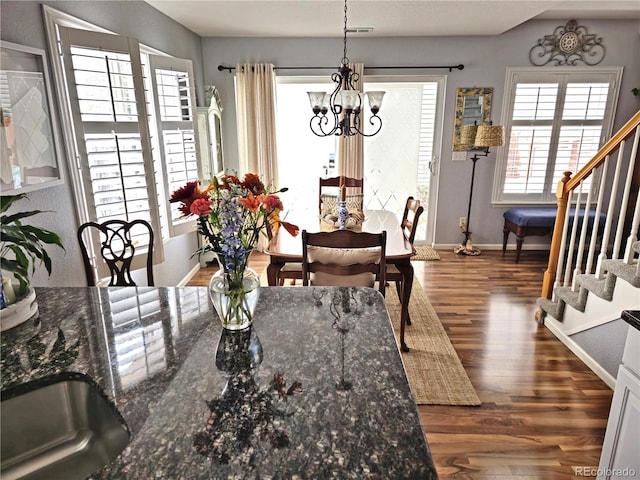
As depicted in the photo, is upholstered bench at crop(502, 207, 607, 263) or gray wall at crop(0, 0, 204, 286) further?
upholstered bench at crop(502, 207, 607, 263)

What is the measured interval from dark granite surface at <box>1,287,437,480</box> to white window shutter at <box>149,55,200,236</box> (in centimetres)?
198

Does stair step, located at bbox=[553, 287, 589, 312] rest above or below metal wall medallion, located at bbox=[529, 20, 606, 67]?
below

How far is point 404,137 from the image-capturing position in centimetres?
504

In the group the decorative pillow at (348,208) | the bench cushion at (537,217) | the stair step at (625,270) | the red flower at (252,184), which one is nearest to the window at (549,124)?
the bench cushion at (537,217)

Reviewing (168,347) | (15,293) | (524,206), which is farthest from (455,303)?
(15,293)

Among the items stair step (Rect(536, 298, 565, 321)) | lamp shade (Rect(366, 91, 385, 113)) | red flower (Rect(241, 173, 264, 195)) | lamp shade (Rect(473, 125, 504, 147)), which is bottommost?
stair step (Rect(536, 298, 565, 321))

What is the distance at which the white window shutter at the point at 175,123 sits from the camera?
3.19 metres

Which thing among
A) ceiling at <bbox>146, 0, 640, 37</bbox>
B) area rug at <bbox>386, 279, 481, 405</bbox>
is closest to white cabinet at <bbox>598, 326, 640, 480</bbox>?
area rug at <bbox>386, 279, 481, 405</bbox>

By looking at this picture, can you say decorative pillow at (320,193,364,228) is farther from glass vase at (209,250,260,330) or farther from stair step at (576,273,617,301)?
glass vase at (209,250,260,330)

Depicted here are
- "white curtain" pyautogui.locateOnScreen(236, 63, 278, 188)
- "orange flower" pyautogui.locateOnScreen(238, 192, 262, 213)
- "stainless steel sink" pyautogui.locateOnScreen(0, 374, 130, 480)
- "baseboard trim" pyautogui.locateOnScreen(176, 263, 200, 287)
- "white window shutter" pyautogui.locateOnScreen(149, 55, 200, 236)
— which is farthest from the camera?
"white curtain" pyautogui.locateOnScreen(236, 63, 278, 188)

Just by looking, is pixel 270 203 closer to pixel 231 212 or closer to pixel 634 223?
pixel 231 212

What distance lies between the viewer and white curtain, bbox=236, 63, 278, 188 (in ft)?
14.8

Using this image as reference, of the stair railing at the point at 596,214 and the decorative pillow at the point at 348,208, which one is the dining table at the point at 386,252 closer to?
the decorative pillow at the point at 348,208

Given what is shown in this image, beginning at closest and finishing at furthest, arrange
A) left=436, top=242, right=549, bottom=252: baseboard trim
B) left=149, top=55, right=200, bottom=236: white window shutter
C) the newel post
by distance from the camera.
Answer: the newel post, left=149, top=55, right=200, bottom=236: white window shutter, left=436, top=242, right=549, bottom=252: baseboard trim
